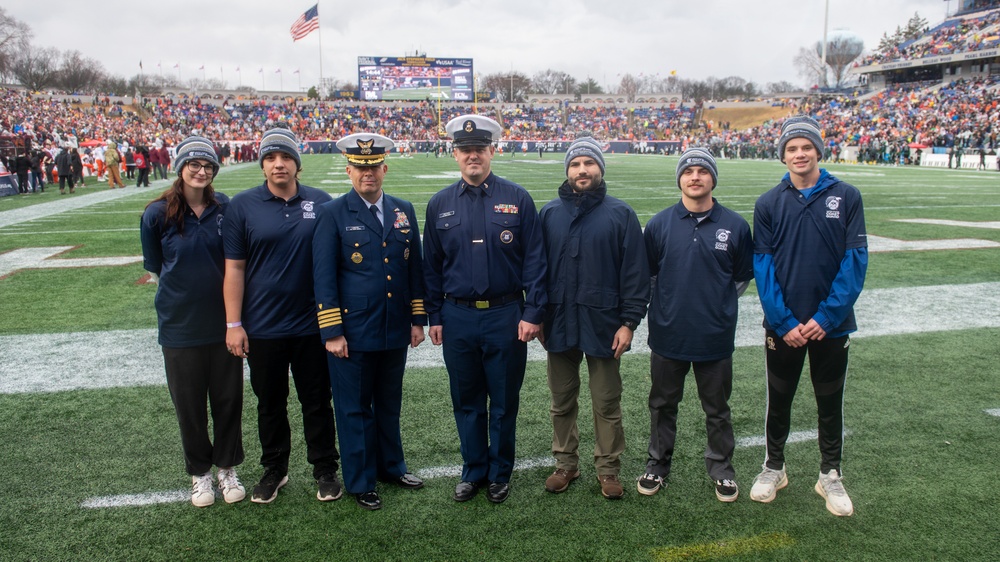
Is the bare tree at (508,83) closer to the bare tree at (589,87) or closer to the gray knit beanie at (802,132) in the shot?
the bare tree at (589,87)

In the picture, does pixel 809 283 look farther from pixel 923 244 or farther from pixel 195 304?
pixel 923 244

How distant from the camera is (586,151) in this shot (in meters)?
3.45

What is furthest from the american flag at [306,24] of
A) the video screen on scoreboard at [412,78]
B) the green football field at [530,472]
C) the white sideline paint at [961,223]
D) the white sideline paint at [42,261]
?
the green football field at [530,472]

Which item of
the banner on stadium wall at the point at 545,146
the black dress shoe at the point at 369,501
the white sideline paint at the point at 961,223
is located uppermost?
the banner on stadium wall at the point at 545,146

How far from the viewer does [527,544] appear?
3064mm

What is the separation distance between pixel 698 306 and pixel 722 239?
1.18ft

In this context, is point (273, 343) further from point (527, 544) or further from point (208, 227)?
point (527, 544)

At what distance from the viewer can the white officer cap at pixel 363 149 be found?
11.0 ft

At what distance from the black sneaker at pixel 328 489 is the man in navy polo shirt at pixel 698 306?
5.12ft

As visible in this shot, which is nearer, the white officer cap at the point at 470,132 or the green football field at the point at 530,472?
the green football field at the point at 530,472

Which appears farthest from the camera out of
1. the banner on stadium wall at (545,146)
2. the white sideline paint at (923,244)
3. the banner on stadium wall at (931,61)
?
the banner on stadium wall at (545,146)

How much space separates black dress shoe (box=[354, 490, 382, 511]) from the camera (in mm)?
3418

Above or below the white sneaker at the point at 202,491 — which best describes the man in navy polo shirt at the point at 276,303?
above

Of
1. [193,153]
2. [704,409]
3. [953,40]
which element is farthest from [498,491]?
[953,40]
